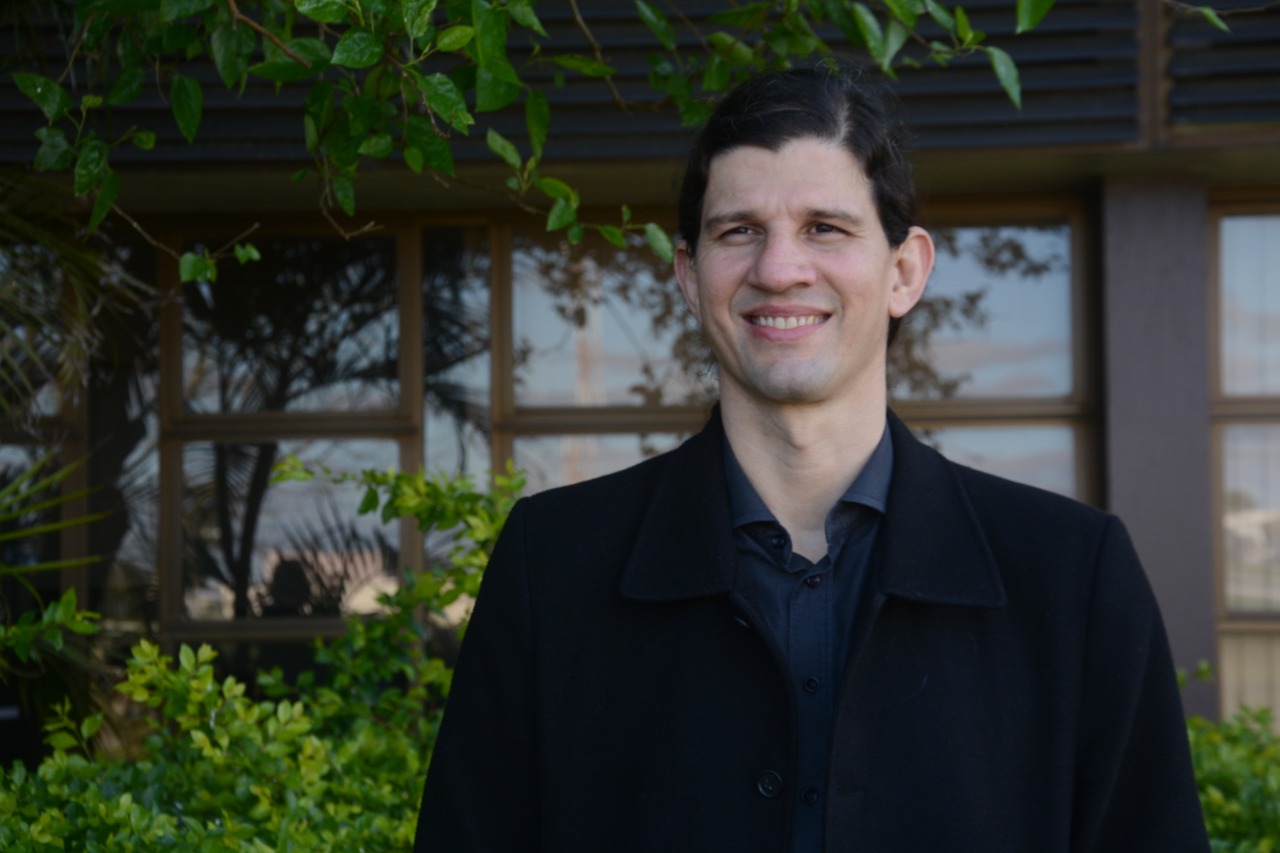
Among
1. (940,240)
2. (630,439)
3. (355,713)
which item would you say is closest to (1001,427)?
(940,240)

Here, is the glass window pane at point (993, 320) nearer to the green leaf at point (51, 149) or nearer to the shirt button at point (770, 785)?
the green leaf at point (51, 149)

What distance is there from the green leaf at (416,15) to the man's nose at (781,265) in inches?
23.4

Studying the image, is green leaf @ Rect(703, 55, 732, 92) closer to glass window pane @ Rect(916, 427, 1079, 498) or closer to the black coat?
the black coat

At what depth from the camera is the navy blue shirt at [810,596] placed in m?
1.75

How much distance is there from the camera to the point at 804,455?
1865 millimetres

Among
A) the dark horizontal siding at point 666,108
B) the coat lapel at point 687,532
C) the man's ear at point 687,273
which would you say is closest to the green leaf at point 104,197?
the man's ear at point 687,273

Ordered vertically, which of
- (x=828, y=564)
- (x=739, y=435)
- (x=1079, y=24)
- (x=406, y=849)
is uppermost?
(x=1079, y=24)

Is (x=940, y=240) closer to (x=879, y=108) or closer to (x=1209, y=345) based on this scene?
(x=1209, y=345)

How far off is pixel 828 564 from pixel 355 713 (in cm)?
184

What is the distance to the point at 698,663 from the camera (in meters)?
1.82

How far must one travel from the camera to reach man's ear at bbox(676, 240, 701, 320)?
2037mm

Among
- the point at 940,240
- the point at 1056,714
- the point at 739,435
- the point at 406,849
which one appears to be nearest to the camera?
the point at 1056,714

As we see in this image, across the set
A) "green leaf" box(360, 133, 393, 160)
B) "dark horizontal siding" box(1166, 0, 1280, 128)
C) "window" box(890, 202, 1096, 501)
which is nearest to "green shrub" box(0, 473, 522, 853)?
"green leaf" box(360, 133, 393, 160)

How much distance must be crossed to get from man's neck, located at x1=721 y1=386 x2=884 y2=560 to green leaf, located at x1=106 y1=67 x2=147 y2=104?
134 centimetres
